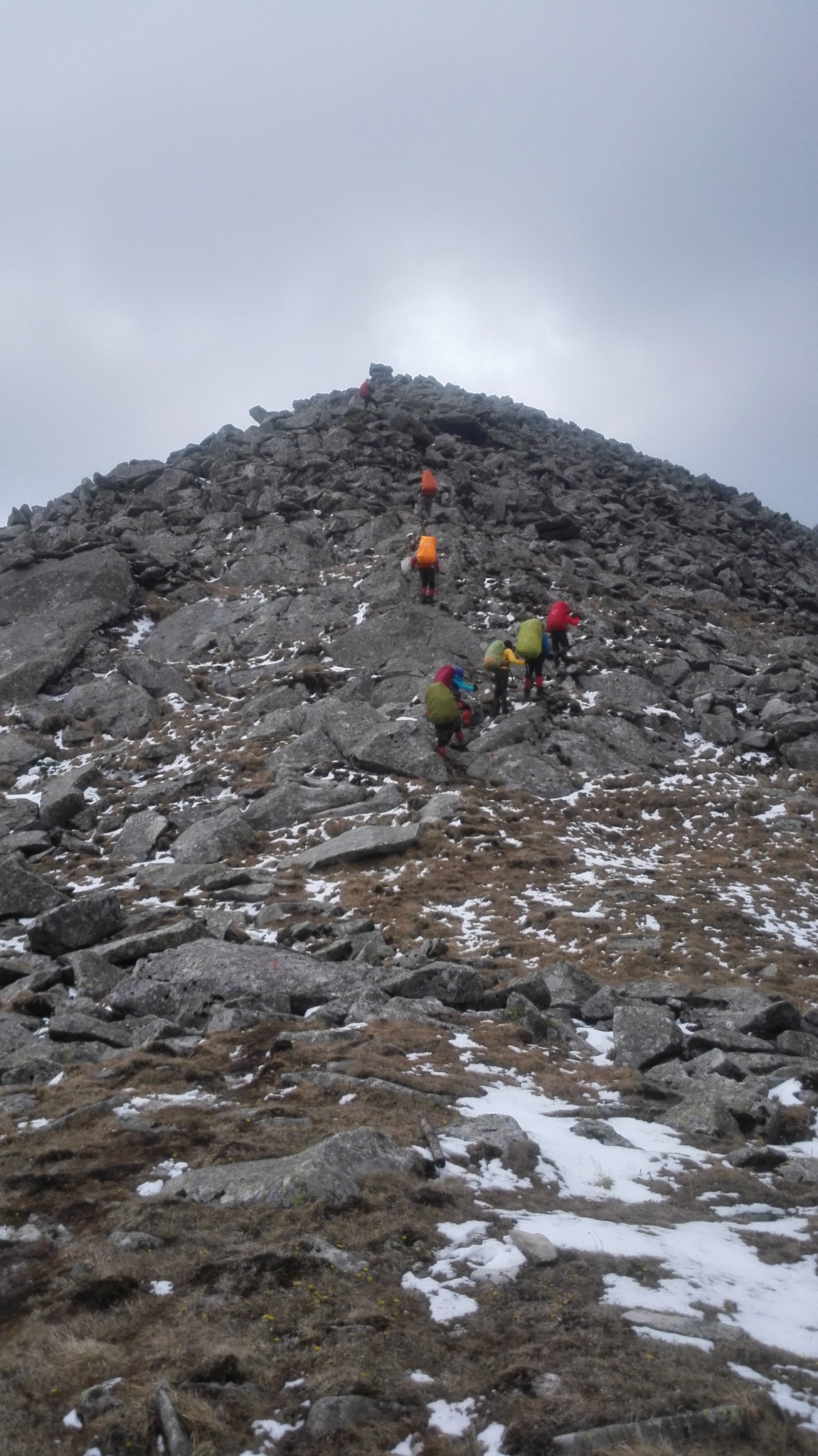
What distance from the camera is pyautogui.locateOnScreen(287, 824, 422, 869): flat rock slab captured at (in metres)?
18.9

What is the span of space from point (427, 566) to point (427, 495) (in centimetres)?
887

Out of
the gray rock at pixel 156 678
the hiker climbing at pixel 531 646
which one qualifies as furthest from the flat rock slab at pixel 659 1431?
the gray rock at pixel 156 678

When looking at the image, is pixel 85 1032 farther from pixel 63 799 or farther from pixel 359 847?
pixel 63 799

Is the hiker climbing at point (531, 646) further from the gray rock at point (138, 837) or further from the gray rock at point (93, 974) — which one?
the gray rock at point (93, 974)

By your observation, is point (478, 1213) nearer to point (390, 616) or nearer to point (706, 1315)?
point (706, 1315)

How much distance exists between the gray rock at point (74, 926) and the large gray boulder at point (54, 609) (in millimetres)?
15957

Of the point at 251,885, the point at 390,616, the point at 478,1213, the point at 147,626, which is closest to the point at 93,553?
the point at 147,626

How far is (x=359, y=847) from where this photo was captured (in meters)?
19.0

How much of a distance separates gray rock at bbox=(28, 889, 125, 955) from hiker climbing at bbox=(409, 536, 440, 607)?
59.2 feet

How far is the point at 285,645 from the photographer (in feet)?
103

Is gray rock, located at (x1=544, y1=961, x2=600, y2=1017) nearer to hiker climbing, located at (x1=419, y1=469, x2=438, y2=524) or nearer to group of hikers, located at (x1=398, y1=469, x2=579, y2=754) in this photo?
group of hikers, located at (x1=398, y1=469, x2=579, y2=754)

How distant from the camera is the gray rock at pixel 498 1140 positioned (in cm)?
812

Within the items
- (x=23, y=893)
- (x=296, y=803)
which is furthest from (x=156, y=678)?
(x=23, y=893)

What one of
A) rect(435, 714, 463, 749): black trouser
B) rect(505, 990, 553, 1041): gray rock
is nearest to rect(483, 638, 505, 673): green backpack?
rect(435, 714, 463, 749): black trouser
